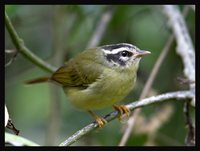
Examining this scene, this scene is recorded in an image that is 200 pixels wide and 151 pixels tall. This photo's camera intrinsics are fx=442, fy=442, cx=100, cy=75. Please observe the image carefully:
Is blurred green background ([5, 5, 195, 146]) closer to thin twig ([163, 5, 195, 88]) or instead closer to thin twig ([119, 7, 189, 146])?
thin twig ([163, 5, 195, 88])

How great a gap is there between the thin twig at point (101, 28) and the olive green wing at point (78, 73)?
0.28 m

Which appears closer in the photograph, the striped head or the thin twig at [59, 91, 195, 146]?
the thin twig at [59, 91, 195, 146]

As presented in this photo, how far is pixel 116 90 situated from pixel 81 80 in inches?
17.3

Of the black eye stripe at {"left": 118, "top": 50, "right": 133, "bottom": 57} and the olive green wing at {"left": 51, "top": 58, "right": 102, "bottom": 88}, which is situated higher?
the black eye stripe at {"left": 118, "top": 50, "right": 133, "bottom": 57}

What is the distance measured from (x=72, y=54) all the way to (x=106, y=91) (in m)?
1.33

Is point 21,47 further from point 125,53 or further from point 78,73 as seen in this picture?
point 125,53

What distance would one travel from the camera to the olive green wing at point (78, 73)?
390cm

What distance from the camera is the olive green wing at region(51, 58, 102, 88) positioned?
3.90 metres

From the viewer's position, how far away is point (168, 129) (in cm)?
454

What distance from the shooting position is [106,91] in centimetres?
371

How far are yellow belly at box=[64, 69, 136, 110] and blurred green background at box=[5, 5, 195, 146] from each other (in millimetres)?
442

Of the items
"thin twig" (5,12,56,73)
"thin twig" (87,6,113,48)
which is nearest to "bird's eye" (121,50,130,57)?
"thin twig" (87,6,113,48)

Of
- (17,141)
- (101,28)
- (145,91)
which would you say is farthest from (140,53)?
(17,141)
